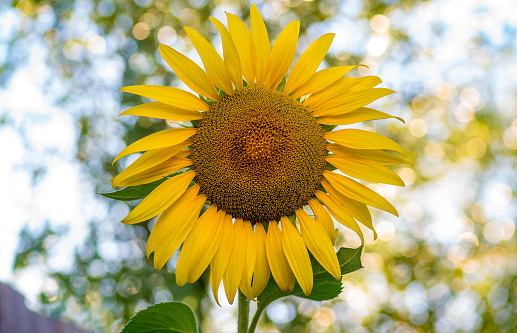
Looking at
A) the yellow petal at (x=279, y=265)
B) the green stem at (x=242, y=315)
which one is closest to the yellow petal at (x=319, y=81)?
the yellow petal at (x=279, y=265)

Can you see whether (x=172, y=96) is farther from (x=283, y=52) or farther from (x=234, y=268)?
(x=234, y=268)

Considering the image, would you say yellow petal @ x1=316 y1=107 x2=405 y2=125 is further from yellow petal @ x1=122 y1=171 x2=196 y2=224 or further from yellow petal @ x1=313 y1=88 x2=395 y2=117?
yellow petal @ x1=122 y1=171 x2=196 y2=224

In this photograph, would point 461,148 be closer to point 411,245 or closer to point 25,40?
point 411,245

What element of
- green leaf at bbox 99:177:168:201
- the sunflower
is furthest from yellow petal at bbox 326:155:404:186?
green leaf at bbox 99:177:168:201

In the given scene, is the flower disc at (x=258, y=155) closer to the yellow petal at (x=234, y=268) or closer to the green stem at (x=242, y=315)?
the yellow petal at (x=234, y=268)

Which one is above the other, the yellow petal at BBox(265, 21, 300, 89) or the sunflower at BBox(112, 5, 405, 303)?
the yellow petal at BBox(265, 21, 300, 89)

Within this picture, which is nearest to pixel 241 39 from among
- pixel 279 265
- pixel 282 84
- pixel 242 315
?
pixel 282 84
